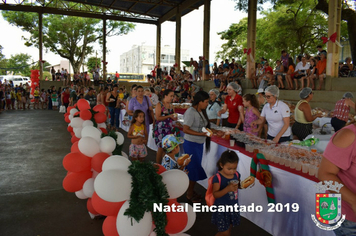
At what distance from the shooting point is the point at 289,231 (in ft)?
9.96

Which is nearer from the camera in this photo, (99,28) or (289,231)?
(289,231)

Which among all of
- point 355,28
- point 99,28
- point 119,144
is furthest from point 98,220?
point 99,28

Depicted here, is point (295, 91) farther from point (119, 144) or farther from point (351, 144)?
point (351, 144)

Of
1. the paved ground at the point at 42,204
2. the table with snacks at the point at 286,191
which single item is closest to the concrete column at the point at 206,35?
the paved ground at the point at 42,204

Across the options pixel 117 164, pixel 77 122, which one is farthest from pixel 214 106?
pixel 117 164

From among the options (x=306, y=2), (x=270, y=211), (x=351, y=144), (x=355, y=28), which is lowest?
(x=270, y=211)

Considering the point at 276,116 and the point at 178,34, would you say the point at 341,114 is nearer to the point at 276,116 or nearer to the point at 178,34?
the point at 276,116

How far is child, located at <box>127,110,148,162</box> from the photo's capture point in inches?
182

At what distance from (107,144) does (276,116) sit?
8.30 ft

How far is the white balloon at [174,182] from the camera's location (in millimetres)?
2320

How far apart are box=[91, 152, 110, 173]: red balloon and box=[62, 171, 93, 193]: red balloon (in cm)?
18

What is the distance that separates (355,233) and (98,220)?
2.96 meters

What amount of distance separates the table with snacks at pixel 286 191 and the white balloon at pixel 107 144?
175 centimetres

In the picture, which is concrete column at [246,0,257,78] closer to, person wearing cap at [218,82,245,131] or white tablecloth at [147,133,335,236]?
person wearing cap at [218,82,245,131]
